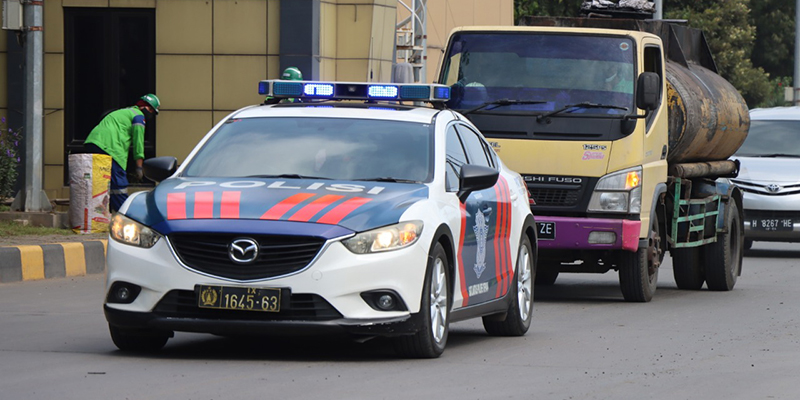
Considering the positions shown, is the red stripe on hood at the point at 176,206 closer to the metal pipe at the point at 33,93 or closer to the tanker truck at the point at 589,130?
the tanker truck at the point at 589,130

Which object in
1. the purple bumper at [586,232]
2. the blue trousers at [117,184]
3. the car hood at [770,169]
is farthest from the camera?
the car hood at [770,169]

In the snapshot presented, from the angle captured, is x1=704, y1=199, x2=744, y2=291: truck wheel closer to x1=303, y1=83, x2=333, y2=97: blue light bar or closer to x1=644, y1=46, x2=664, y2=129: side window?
x1=644, y1=46, x2=664, y2=129: side window

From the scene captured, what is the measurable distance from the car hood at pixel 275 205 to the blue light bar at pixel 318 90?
1.24 metres

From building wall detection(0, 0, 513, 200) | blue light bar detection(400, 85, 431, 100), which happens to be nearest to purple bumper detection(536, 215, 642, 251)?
blue light bar detection(400, 85, 431, 100)

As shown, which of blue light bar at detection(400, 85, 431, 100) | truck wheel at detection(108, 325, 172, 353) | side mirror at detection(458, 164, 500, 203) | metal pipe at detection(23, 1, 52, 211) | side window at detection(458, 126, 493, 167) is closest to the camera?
truck wheel at detection(108, 325, 172, 353)

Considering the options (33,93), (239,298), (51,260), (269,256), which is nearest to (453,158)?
(269,256)

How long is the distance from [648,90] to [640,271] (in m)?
1.55

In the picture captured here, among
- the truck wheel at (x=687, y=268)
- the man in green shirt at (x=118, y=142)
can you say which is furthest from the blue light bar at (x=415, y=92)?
the man in green shirt at (x=118, y=142)

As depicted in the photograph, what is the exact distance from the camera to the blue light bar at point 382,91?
32.0 ft

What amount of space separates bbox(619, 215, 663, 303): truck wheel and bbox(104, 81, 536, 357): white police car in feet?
12.6

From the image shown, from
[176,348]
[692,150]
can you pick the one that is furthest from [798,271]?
[176,348]

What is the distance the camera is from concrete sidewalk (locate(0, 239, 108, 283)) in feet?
45.8

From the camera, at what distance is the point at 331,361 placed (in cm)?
832

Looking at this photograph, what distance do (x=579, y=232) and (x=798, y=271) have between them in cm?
613
